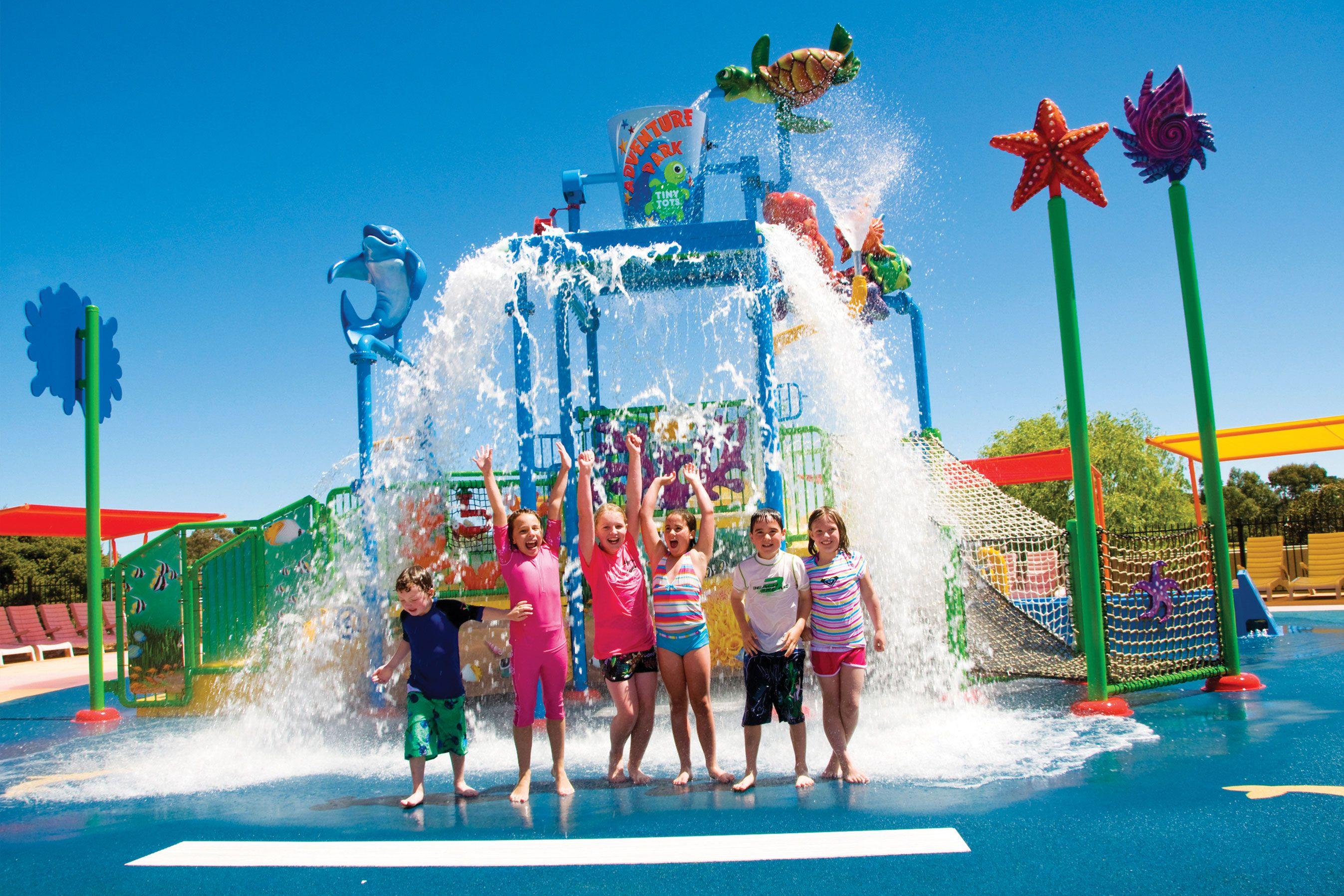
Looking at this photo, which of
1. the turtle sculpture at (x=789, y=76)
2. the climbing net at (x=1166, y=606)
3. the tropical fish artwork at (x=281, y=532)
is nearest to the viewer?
the climbing net at (x=1166, y=606)

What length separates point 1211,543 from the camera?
6957 mm

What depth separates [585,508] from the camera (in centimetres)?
482

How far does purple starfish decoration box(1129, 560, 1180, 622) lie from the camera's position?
6.96 m

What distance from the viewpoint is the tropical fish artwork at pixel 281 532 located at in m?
7.84

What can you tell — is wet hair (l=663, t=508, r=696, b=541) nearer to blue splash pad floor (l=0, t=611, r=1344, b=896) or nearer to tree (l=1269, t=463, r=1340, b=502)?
blue splash pad floor (l=0, t=611, r=1344, b=896)

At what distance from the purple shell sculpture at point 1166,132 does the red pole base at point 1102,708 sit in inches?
162

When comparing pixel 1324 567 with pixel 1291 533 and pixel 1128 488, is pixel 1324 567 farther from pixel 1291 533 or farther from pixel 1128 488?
pixel 1128 488

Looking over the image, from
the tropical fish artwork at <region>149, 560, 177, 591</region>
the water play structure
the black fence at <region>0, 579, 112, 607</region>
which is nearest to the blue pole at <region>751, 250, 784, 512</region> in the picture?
the water play structure

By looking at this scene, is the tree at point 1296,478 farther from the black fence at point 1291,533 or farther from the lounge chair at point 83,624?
the lounge chair at point 83,624

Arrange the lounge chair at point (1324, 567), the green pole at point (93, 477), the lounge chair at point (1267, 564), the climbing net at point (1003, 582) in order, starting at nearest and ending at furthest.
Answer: the climbing net at point (1003, 582)
the green pole at point (93, 477)
the lounge chair at point (1324, 567)
the lounge chair at point (1267, 564)

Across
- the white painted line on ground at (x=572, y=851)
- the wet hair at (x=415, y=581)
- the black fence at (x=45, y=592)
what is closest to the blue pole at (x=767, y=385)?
the wet hair at (x=415, y=581)

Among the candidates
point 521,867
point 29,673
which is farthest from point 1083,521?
point 29,673

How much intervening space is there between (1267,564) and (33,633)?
70.6ft

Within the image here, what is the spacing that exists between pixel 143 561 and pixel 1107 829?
8073 mm
